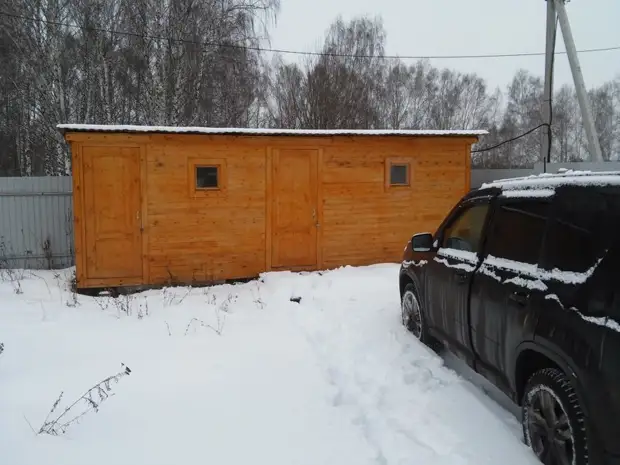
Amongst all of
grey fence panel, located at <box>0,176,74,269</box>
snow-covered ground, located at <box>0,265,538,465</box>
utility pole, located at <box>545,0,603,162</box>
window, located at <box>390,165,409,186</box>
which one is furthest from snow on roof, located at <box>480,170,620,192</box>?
grey fence panel, located at <box>0,176,74,269</box>

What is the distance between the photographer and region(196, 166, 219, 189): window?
8805 millimetres

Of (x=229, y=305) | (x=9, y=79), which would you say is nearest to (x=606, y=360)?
(x=229, y=305)

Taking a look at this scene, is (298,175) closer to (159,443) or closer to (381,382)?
(381,382)

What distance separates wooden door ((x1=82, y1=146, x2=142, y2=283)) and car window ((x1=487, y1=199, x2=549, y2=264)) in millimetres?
6633

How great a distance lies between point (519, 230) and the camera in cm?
332

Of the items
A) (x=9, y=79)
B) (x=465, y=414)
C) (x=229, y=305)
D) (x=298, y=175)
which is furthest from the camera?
(x=9, y=79)

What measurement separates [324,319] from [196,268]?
3.55m

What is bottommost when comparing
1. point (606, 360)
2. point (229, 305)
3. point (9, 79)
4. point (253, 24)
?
point (229, 305)

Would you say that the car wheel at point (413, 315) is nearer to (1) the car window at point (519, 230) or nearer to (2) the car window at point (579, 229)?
(1) the car window at point (519, 230)

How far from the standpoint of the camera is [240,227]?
901 cm

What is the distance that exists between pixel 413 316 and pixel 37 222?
924 cm

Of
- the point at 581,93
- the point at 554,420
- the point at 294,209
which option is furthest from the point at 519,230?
the point at 581,93

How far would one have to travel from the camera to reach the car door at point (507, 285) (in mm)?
2961

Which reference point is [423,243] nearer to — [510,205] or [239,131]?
[510,205]
